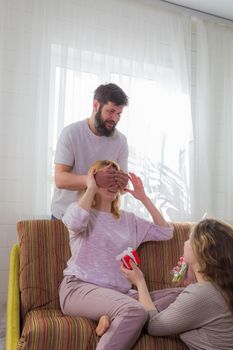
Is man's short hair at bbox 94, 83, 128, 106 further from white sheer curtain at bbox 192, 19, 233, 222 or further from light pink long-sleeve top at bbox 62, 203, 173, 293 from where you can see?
white sheer curtain at bbox 192, 19, 233, 222

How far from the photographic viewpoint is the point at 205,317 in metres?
1.62

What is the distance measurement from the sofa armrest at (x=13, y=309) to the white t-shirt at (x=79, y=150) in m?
0.40

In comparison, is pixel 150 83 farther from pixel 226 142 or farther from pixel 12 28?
pixel 12 28

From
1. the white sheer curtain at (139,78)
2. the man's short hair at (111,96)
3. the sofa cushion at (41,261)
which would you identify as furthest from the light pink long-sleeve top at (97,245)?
the white sheer curtain at (139,78)

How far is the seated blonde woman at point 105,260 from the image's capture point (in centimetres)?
175

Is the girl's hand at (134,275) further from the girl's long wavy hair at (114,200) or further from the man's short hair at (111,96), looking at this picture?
A: the man's short hair at (111,96)

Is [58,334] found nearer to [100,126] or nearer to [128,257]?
[128,257]

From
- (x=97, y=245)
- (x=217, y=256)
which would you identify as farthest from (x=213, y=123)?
(x=217, y=256)

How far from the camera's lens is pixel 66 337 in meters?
1.77

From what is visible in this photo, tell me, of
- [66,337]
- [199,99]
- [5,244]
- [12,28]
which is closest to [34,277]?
[66,337]

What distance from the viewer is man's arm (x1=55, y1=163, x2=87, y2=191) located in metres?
2.33

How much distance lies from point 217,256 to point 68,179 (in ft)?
3.39

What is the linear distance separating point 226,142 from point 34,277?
255cm

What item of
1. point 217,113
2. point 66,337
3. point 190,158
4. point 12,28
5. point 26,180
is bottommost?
point 66,337
